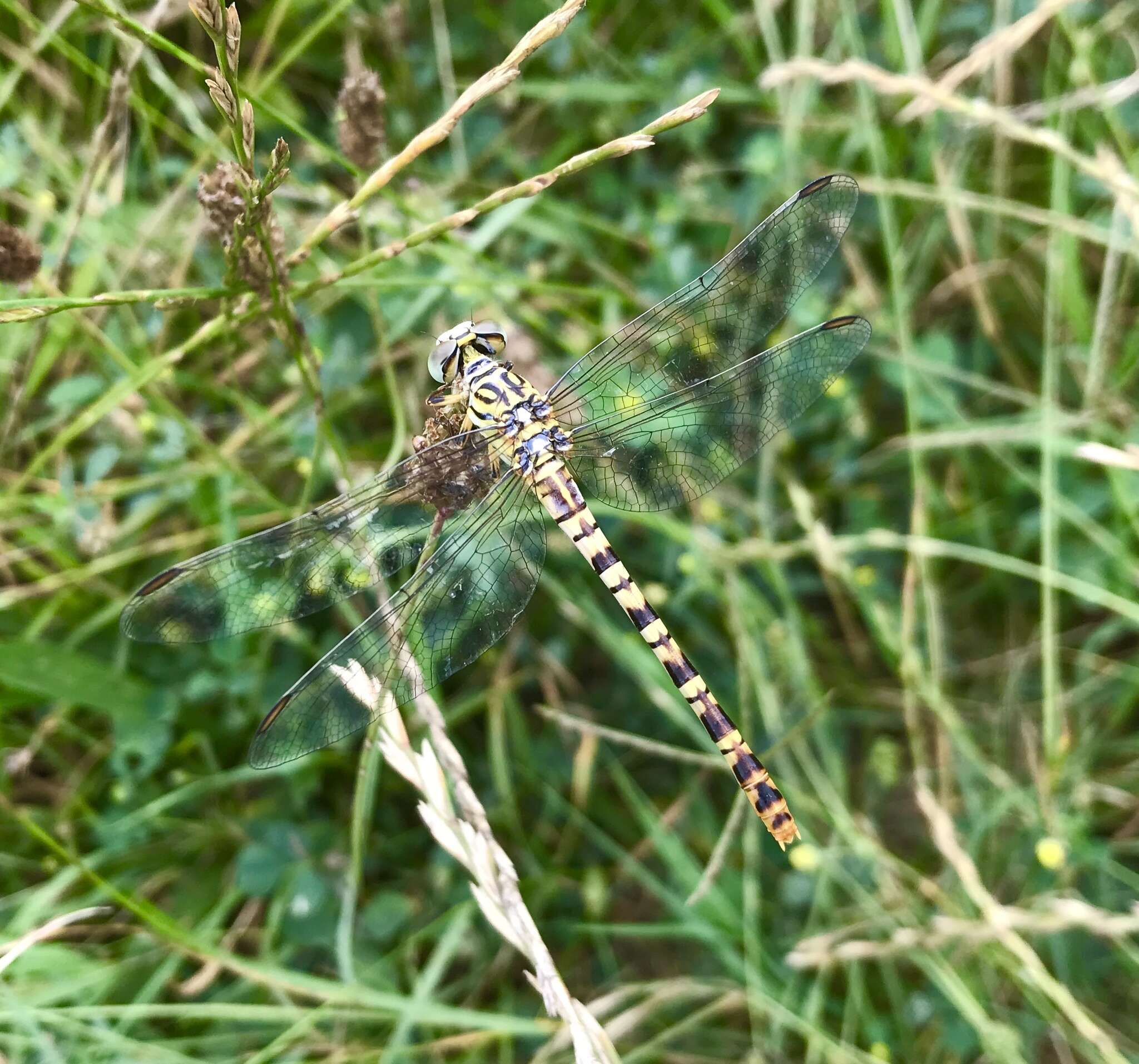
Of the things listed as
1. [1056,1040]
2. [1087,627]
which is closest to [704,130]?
[1087,627]

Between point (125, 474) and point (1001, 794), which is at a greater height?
point (125, 474)

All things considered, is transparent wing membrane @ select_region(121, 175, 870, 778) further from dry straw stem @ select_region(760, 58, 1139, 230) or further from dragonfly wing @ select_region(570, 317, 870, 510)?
dry straw stem @ select_region(760, 58, 1139, 230)

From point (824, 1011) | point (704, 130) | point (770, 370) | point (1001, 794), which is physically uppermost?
point (704, 130)

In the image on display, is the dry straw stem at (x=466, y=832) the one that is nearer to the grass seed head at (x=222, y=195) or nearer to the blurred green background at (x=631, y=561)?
the blurred green background at (x=631, y=561)

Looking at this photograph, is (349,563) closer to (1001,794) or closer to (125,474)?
(125,474)

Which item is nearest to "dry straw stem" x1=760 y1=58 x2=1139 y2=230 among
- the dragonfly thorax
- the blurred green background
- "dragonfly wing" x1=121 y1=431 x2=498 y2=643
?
the blurred green background

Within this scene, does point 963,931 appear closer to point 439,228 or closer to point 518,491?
point 518,491
